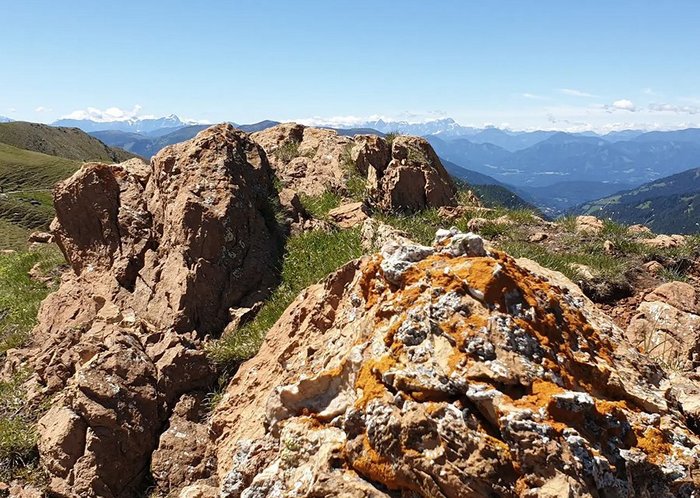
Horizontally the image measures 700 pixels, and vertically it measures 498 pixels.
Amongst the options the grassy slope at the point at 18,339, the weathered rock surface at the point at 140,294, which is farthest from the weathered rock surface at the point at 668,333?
the grassy slope at the point at 18,339

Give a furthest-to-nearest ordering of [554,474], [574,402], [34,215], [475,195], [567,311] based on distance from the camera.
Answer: [34,215], [475,195], [567,311], [574,402], [554,474]

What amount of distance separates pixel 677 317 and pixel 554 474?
4.66 m

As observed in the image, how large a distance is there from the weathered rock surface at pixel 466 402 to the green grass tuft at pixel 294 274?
1.95m

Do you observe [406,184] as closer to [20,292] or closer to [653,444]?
[20,292]

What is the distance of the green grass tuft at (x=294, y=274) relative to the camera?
7.52 metres

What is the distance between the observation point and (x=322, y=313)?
644 centimetres

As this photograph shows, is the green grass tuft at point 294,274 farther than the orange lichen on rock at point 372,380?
Yes

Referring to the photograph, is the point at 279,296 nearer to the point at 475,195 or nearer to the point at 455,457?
the point at 455,457

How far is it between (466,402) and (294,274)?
5.49 m

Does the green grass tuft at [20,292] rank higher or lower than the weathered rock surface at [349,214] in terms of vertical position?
lower

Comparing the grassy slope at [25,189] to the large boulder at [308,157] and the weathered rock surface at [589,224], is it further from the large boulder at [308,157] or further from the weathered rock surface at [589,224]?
the weathered rock surface at [589,224]

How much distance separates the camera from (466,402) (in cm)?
393

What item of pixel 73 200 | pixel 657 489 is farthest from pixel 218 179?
pixel 657 489

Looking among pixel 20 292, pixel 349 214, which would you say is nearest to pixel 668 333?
pixel 349 214
